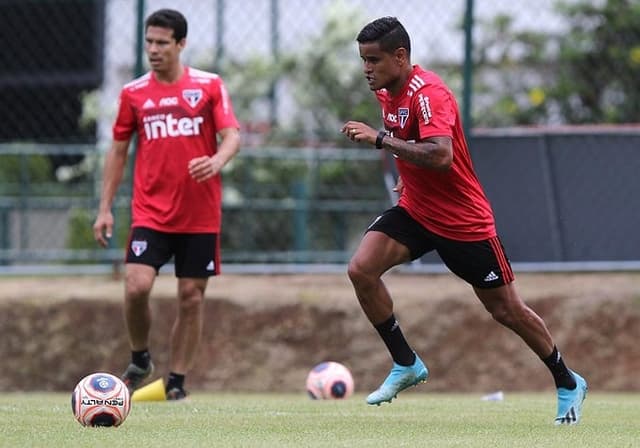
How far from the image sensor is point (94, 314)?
12.1 meters

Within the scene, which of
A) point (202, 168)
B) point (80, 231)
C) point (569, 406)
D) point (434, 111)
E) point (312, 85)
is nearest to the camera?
point (434, 111)

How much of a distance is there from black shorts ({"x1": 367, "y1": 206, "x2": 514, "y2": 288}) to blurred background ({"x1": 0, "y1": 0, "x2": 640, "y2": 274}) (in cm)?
444

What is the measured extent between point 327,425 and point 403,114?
1643 mm

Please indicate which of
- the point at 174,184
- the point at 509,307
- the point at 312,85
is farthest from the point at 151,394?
the point at 312,85

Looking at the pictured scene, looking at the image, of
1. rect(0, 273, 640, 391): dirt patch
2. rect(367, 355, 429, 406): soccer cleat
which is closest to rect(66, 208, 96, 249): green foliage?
rect(0, 273, 640, 391): dirt patch

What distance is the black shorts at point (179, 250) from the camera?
973 centimetres

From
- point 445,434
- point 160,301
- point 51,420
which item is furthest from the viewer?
point 160,301

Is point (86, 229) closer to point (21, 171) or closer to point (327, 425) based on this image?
point (21, 171)

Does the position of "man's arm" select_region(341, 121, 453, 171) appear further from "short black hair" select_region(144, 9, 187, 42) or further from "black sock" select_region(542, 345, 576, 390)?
"short black hair" select_region(144, 9, 187, 42)

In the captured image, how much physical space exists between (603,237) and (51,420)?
6.11 meters

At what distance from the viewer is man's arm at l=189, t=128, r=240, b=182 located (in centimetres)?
908

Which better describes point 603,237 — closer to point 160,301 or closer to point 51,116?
point 160,301

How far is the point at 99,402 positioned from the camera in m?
7.16

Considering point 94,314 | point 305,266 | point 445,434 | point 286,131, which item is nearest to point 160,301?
point 94,314
